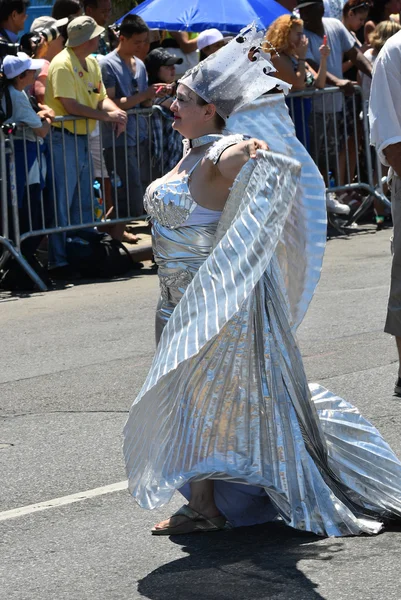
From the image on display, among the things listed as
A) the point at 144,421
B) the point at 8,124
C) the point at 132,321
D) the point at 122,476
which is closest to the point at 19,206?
the point at 8,124

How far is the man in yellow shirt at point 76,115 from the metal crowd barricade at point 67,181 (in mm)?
11

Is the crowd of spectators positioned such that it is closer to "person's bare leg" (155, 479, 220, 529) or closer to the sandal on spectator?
the sandal on spectator

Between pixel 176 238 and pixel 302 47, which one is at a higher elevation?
pixel 302 47

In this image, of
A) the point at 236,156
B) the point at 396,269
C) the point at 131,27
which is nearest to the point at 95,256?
the point at 131,27

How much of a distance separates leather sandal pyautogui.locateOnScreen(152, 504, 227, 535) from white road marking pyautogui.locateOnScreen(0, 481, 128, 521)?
22.3 inches

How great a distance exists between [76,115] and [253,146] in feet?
21.9

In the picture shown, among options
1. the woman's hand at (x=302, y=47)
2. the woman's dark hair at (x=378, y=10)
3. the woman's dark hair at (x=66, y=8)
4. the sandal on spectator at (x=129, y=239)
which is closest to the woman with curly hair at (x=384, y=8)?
the woman's dark hair at (x=378, y=10)

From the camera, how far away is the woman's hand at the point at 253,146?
4.34 meters

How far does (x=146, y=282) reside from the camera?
10.6 metres

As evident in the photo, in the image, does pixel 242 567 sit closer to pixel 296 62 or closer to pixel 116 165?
pixel 116 165

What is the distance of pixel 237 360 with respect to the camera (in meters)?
4.34

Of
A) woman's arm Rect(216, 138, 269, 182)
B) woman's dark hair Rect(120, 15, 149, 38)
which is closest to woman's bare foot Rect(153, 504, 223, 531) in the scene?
woman's arm Rect(216, 138, 269, 182)

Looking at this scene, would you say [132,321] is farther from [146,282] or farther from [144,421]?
[144,421]

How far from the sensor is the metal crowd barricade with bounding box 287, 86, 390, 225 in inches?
501
